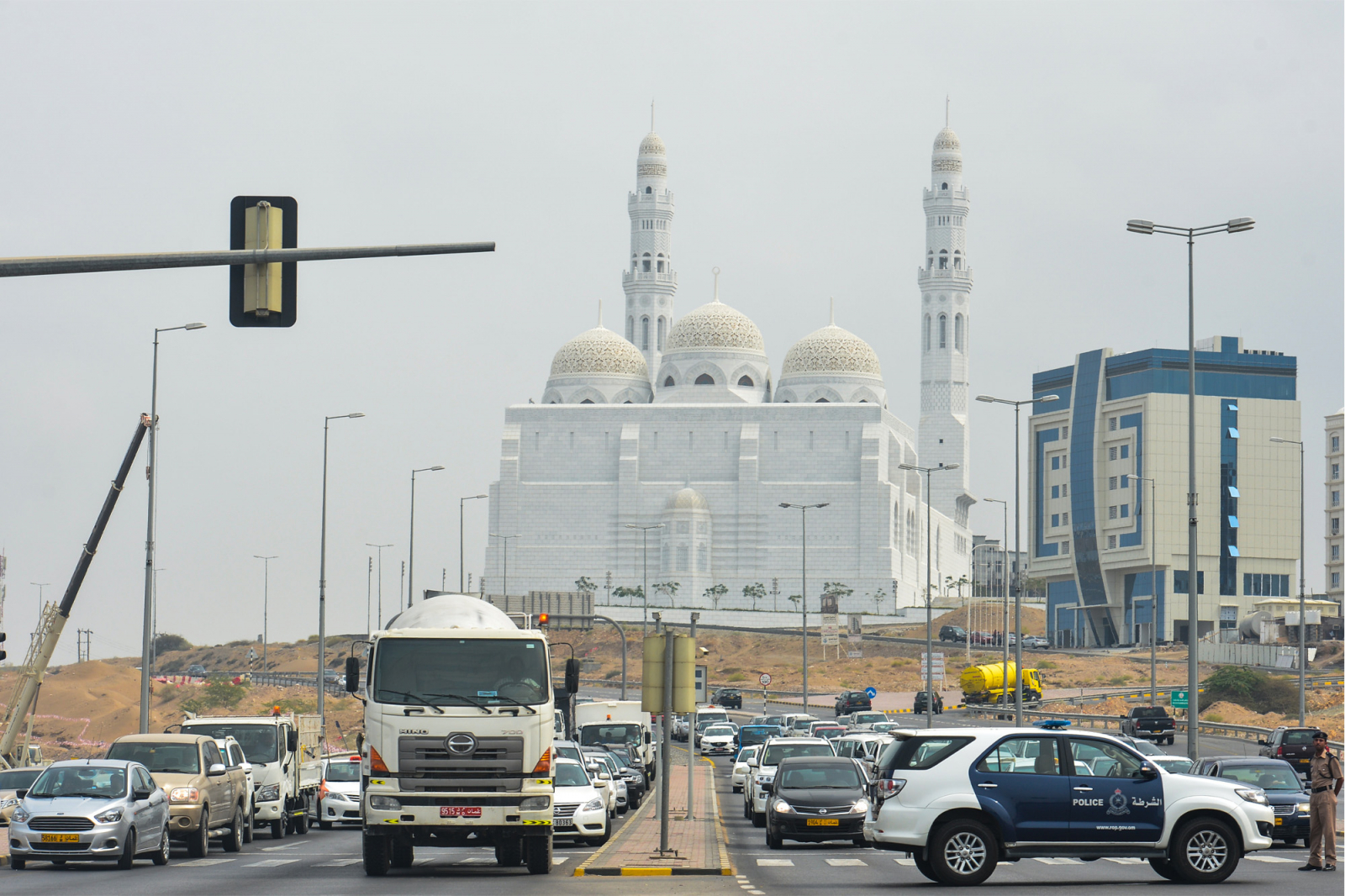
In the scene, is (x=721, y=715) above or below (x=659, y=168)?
below

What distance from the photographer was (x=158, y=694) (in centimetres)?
9006

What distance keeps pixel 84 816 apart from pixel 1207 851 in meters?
13.5

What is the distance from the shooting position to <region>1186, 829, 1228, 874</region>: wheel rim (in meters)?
20.1

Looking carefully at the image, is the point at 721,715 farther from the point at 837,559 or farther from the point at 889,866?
the point at 837,559

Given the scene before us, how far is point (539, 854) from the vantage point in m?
22.2

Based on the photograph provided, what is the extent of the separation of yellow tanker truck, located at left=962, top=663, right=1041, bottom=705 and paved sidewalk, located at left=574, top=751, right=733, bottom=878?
43.1 m

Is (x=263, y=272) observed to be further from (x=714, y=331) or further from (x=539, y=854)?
(x=714, y=331)

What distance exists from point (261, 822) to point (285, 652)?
10455 centimetres

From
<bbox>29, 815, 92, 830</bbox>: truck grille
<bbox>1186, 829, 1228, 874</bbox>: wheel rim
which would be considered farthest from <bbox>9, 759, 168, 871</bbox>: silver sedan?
<bbox>1186, 829, 1228, 874</bbox>: wheel rim

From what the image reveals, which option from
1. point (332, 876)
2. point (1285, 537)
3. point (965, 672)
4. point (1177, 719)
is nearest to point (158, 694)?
point (965, 672)

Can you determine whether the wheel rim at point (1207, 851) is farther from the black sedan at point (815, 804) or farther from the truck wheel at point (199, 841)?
the truck wheel at point (199, 841)

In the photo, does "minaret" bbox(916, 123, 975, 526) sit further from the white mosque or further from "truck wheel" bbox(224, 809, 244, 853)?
"truck wheel" bbox(224, 809, 244, 853)

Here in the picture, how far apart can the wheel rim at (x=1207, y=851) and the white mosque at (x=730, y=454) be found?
388ft

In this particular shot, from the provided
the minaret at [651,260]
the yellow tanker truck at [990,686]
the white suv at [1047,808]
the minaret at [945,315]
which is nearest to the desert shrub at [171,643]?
the minaret at [651,260]
